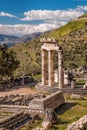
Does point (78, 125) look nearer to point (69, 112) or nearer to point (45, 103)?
point (45, 103)

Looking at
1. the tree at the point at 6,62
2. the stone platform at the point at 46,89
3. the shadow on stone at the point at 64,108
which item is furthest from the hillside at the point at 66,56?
the shadow on stone at the point at 64,108

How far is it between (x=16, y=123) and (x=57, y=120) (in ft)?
11.4

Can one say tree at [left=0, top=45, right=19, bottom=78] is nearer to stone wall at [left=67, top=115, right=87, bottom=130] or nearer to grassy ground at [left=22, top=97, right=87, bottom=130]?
grassy ground at [left=22, top=97, right=87, bottom=130]

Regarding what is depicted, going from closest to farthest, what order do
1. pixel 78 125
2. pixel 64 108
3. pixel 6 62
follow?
1. pixel 78 125
2. pixel 64 108
3. pixel 6 62

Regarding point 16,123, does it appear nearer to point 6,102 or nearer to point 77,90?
point 6,102

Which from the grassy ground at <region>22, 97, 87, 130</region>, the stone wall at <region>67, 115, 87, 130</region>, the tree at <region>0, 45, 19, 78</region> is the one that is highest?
the tree at <region>0, 45, 19, 78</region>

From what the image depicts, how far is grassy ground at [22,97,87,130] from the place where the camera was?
1330 inches

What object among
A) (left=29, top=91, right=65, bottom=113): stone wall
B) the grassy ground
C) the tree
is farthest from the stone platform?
(left=29, top=91, right=65, bottom=113): stone wall

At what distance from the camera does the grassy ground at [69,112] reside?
111ft

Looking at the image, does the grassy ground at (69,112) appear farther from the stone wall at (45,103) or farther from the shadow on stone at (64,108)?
the stone wall at (45,103)

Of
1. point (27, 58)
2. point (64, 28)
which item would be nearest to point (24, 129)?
point (27, 58)

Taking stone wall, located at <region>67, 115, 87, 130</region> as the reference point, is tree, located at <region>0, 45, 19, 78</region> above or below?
above

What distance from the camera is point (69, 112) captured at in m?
39.9

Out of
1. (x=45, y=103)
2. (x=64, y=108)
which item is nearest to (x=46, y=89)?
(x=64, y=108)
